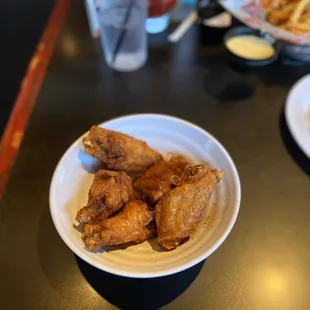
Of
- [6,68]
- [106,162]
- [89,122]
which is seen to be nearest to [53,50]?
[89,122]

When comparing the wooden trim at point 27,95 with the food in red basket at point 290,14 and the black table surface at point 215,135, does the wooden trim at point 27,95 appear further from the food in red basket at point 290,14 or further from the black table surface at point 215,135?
the food in red basket at point 290,14

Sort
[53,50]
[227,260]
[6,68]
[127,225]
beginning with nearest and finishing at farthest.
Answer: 1. [127,225]
2. [227,260]
3. [53,50]
4. [6,68]

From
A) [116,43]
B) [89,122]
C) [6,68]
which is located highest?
[116,43]

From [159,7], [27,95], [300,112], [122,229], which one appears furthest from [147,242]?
[159,7]

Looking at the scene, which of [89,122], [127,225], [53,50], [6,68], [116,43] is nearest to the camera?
[127,225]

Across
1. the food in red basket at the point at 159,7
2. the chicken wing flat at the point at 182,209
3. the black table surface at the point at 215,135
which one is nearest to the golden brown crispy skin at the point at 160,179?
the chicken wing flat at the point at 182,209

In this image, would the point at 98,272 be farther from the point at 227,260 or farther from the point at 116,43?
the point at 116,43

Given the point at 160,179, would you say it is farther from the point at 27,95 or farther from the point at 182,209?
the point at 27,95

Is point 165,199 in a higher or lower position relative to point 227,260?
higher
